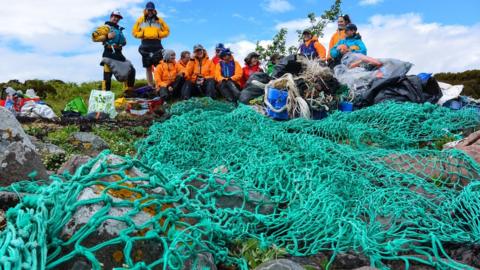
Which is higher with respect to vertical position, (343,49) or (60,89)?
(343,49)

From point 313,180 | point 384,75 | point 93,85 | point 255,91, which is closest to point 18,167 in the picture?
point 313,180

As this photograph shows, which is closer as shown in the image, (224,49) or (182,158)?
(182,158)

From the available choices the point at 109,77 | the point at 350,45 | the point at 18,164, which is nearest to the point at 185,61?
the point at 109,77

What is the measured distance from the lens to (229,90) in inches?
508

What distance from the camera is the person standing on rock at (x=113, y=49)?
43.8 feet

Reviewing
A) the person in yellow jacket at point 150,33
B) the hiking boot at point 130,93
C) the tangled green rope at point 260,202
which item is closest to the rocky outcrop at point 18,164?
the tangled green rope at point 260,202

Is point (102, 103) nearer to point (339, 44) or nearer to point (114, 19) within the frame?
point (114, 19)

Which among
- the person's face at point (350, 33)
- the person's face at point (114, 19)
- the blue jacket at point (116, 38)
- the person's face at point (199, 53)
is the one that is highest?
the person's face at point (114, 19)

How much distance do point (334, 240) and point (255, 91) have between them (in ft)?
23.8

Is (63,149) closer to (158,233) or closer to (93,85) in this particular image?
(158,233)

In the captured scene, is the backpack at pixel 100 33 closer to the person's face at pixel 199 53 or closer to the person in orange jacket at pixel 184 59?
the person in orange jacket at pixel 184 59

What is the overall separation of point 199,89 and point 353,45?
4.21 meters

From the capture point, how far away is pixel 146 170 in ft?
10.7

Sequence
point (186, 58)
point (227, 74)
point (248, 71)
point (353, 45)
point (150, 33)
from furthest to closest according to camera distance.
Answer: point (150, 33) → point (186, 58) → point (248, 71) → point (227, 74) → point (353, 45)
